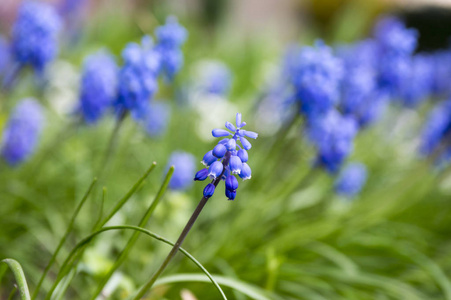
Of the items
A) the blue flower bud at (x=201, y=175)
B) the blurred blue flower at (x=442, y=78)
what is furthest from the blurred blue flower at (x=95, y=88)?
the blurred blue flower at (x=442, y=78)

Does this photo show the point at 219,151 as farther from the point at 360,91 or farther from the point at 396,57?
the point at 396,57

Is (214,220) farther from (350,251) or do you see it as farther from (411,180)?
(411,180)

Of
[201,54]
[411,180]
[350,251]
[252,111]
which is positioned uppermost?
[201,54]

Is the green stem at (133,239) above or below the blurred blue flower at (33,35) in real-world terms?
below

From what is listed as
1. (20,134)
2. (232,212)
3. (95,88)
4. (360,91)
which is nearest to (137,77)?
(95,88)

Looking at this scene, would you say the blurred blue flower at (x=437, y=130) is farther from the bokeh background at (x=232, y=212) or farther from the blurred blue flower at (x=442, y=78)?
the blurred blue flower at (x=442, y=78)

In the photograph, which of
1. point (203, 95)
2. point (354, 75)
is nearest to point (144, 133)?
point (203, 95)
